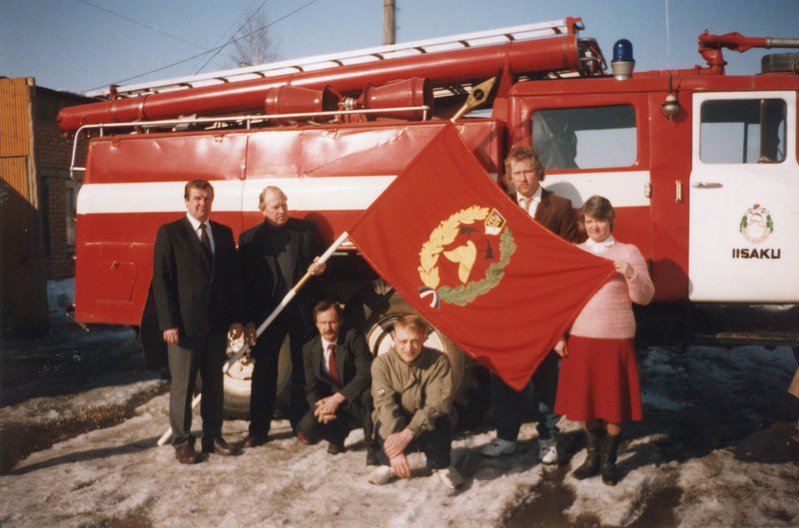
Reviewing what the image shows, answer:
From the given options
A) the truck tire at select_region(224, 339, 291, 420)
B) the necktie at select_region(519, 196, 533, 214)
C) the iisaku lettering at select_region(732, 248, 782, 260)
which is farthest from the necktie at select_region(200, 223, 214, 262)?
the iisaku lettering at select_region(732, 248, 782, 260)

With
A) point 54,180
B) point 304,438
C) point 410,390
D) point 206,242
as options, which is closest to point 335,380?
point 304,438

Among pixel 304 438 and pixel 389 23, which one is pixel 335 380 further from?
pixel 389 23

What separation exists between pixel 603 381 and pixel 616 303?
1.67ft

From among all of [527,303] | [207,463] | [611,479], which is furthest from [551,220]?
[207,463]

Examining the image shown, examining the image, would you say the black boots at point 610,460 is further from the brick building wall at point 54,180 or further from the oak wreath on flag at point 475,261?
the brick building wall at point 54,180

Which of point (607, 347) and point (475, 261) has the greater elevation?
point (475, 261)

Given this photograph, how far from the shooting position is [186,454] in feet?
15.3

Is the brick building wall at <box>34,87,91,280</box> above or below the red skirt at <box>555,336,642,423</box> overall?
above

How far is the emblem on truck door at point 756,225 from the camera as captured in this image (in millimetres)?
4758

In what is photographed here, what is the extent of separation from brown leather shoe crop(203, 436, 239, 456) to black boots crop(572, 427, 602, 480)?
2539 millimetres

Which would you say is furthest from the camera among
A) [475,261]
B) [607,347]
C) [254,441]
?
[254,441]

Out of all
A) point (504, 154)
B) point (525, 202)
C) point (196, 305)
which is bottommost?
point (196, 305)

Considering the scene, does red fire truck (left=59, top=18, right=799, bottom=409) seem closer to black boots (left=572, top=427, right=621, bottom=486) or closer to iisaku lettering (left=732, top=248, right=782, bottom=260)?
iisaku lettering (left=732, top=248, right=782, bottom=260)

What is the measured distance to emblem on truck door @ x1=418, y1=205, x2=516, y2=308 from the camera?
4375mm
